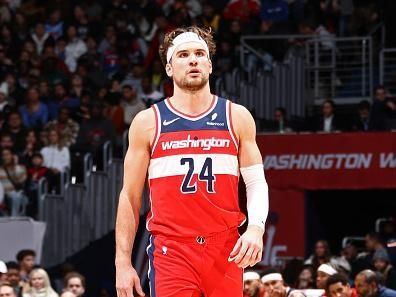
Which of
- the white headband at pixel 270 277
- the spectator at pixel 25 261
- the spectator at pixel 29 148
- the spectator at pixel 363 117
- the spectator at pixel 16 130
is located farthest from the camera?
the spectator at pixel 16 130

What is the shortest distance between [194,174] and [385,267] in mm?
8836

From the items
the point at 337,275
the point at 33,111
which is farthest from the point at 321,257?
the point at 33,111

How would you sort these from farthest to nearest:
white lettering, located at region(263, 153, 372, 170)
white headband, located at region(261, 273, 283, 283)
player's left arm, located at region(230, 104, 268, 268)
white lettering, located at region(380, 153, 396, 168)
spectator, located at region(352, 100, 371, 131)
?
spectator, located at region(352, 100, 371, 131) < white lettering, located at region(263, 153, 372, 170) < white lettering, located at region(380, 153, 396, 168) < white headband, located at region(261, 273, 283, 283) < player's left arm, located at region(230, 104, 268, 268)

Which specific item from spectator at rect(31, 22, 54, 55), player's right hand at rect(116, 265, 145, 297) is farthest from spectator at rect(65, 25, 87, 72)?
player's right hand at rect(116, 265, 145, 297)

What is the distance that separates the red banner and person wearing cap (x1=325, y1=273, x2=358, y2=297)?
5777 millimetres

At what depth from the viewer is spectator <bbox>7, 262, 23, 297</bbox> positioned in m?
15.3

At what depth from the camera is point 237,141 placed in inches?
306

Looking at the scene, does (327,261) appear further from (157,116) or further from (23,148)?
(157,116)

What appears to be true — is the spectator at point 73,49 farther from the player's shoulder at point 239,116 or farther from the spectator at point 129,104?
the player's shoulder at point 239,116

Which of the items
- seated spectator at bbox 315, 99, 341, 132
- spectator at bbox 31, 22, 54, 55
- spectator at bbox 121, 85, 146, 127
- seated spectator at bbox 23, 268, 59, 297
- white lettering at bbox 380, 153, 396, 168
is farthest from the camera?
spectator at bbox 31, 22, 54, 55

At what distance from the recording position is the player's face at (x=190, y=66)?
25.3 feet

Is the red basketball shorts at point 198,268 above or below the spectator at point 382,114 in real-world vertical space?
below

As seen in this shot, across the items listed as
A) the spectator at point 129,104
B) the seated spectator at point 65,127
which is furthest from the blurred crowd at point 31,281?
the spectator at point 129,104

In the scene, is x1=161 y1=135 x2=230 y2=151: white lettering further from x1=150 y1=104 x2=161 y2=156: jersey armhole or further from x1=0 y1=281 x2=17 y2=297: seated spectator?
x1=0 y1=281 x2=17 y2=297: seated spectator
